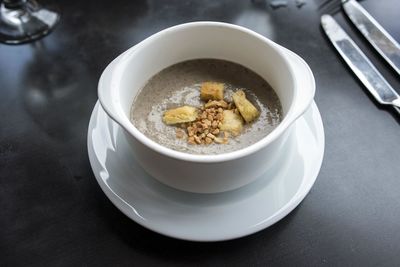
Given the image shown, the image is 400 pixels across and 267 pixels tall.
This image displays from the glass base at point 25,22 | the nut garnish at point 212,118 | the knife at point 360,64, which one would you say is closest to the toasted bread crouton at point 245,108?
the nut garnish at point 212,118

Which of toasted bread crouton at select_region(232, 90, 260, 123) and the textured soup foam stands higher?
toasted bread crouton at select_region(232, 90, 260, 123)

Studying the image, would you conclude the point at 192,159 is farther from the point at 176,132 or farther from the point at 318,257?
the point at 318,257

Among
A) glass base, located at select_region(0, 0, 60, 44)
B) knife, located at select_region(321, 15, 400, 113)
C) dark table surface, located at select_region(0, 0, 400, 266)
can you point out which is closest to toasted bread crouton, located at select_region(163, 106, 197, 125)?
dark table surface, located at select_region(0, 0, 400, 266)

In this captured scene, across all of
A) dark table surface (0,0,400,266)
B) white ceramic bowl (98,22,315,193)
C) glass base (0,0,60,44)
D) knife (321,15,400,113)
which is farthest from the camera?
glass base (0,0,60,44)

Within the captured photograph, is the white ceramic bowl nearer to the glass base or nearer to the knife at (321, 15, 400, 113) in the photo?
the knife at (321, 15, 400, 113)

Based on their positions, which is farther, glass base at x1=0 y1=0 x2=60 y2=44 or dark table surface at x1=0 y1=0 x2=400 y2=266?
glass base at x1=0 y1=0 x2=60 y2=44

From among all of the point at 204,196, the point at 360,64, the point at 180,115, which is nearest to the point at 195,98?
the point at 180,115

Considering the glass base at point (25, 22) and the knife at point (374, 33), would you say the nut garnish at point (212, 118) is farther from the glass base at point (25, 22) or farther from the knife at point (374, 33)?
the glass base at point (25, 22)

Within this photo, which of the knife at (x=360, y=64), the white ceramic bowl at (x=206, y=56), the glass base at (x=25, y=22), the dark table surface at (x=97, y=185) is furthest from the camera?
the glass base at (x=25, y=22)
